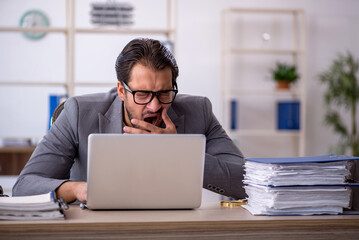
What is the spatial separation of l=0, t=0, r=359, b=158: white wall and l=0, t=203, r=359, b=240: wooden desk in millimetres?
4007

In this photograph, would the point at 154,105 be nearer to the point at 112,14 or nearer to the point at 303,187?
the point at 303,187

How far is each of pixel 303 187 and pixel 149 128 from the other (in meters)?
0.68

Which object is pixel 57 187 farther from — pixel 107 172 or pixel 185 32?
pixel 185 32

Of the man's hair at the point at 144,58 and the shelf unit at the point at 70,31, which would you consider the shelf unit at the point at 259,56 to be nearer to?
the shelf unit at the point at 70,31

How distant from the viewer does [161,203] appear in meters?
1.42

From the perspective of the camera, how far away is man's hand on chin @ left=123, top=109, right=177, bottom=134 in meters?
1.85

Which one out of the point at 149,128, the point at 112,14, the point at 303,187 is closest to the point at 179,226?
the point at 303,187

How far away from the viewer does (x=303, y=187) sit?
1.40 meters

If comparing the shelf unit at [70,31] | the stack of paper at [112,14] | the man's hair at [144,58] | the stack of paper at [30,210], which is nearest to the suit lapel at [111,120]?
the man's hair at [144,58]

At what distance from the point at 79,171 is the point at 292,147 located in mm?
4060

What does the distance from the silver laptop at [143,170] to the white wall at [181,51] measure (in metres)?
3.94

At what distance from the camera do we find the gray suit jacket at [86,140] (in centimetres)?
182

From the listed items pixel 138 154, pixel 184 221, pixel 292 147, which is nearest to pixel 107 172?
pixel 138 154

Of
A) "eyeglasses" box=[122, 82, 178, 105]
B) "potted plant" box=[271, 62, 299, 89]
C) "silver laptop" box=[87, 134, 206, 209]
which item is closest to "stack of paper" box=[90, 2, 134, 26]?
"potted plant" box=[271, 62, 299, 89]
